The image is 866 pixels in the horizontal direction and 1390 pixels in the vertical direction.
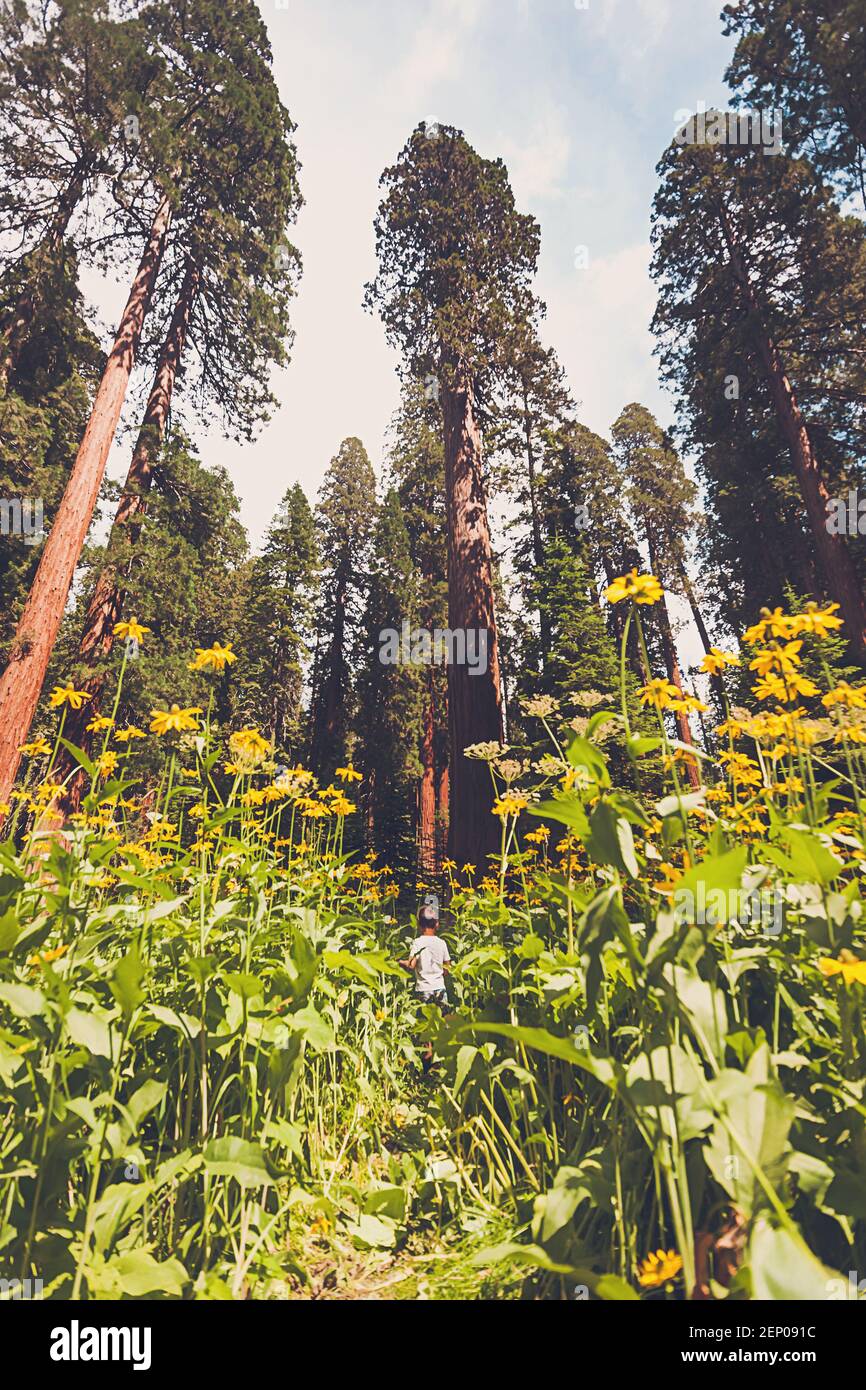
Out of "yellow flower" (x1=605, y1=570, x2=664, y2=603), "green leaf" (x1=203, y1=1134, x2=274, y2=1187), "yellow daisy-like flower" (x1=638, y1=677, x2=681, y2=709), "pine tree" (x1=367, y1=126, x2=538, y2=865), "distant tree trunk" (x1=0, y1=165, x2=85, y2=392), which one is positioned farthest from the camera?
"distant tree trunk" (x1=0, y1=165, x2=85, y2=392)

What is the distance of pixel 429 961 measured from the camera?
3.76m

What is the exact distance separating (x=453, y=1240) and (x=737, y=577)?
14724 millimetres

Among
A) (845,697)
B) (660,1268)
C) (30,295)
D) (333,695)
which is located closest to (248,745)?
(660,1268)

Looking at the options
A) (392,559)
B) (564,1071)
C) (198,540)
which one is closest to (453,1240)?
(564,1071)

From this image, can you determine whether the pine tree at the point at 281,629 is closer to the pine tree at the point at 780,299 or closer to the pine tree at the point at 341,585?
the pine tree at the point at 341,585

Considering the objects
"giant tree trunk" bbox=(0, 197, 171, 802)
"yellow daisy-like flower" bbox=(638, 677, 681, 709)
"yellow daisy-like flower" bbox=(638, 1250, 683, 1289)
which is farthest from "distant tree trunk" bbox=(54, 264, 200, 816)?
"yellow daisy-like flower" bbox=(638, 1250, 683, 1289)

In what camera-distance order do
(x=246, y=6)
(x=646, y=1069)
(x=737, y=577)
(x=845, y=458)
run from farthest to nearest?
(x=737, y=577), (x=845, y=458), (x=246, y=6), (x=646, y=1069)

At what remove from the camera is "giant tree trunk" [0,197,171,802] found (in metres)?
6.85

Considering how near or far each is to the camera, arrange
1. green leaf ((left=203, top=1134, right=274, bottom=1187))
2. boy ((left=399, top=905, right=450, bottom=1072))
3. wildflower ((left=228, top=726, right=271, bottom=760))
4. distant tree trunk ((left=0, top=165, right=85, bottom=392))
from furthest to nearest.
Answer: distant tree trunk ((left=0, top=165, right=85, bottom=392)) < boy ((left=399, top=905, right=450, bottom=1072)) < wildflower ((left=228, top=726, right=271, bottom=760)) < green leaf ((left=203, top=1134, right=274, bottom=1187))

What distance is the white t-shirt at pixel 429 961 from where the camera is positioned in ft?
12.0

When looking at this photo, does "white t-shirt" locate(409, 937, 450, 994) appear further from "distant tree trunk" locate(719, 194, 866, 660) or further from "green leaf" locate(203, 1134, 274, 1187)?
"distant tree trunk" locate(719, 194, 866, 660)

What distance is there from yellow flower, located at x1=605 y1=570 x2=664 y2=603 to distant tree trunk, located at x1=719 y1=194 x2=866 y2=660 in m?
7.88

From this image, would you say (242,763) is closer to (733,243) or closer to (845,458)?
(845,458)

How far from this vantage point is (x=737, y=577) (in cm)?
1406
